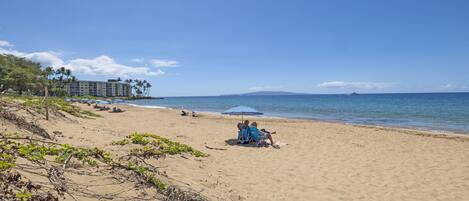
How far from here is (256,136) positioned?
11.9m

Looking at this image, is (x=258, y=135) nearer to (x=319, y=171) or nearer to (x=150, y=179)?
(x=319, y=171)

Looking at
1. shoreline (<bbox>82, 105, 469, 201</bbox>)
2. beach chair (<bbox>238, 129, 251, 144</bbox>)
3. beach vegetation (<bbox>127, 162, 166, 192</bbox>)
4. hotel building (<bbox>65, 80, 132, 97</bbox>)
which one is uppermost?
hotel building (<bbox>65, 80, 132, 97</bbox>)

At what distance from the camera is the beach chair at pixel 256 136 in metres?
11.9

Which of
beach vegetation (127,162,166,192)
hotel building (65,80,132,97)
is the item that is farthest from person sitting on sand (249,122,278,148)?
hotel building (65,80,132,97)

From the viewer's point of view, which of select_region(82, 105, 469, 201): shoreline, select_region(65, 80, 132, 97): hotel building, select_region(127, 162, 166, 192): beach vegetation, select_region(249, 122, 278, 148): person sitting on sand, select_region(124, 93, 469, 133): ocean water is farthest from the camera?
select_region(65, 80, 132, 97): hotel building

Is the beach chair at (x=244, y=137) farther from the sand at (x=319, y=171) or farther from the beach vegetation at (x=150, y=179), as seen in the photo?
the beach vegetation at (x=150, y=179)

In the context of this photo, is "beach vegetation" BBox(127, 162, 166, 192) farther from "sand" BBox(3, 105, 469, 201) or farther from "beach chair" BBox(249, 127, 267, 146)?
"beach chair" BBox(249, 127, 267, 146)

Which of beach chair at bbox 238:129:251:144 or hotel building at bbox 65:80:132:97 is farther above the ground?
hotel building at bbox 65:80:132:97

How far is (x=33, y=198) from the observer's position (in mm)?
3492

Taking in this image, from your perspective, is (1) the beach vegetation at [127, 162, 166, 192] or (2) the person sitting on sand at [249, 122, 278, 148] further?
(2) the person sitting on sand at [249, 122, 278, 148]

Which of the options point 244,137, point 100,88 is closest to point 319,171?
point 244,137

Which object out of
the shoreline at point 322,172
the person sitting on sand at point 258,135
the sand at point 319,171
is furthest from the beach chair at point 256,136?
the sand at point 319,171

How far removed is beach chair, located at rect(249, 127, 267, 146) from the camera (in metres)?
11.9

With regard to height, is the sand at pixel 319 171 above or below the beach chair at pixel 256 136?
below
